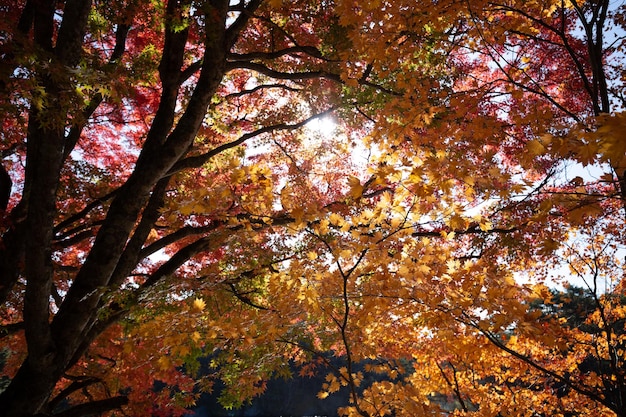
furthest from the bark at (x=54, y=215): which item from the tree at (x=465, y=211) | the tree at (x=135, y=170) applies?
the tree at (x=465, y=211)

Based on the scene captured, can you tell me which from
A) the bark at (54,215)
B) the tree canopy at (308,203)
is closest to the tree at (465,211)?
the tree canopy at (308,203)

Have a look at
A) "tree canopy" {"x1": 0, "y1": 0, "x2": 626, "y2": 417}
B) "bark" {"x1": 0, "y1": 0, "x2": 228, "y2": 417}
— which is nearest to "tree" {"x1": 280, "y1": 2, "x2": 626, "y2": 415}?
"tree canopy" {"x1": 0, "y1": 0, "x2": 626, "y2": 417}

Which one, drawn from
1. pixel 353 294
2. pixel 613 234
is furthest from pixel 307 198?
pixel 613 234

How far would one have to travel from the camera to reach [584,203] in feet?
6.58

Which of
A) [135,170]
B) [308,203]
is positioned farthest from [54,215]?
[308,203]

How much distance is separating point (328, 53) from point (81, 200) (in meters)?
5.03

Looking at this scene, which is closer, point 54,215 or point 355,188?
point 355,188

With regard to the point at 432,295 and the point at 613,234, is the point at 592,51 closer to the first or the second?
the point at 432,295

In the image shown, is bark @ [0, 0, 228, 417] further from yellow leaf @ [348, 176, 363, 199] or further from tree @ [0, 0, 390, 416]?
yellow leaf @ [348, 176, 363, 199]

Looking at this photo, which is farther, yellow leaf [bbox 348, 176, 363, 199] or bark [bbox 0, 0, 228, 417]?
bark [bbox 0, 0, 228, 417]

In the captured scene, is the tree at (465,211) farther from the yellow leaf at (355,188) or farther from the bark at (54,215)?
the bark at (54,215)

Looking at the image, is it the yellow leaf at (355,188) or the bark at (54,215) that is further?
the bark at (54,215)

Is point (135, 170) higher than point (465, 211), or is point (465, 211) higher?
point (135, 170)

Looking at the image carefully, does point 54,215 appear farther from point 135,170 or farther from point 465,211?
point 465,211
